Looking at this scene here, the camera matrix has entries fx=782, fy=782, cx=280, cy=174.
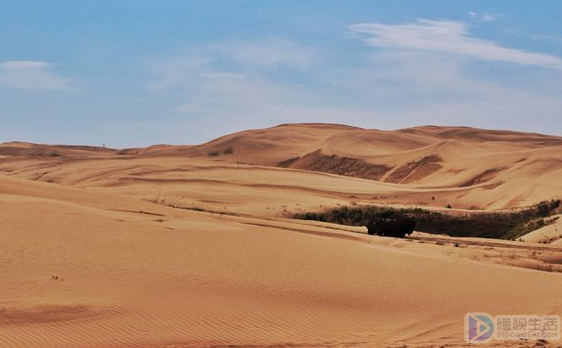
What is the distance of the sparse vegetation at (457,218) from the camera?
1204 inches

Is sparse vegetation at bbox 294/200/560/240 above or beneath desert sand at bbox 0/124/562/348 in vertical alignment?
above

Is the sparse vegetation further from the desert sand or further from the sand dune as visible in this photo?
the sand dune

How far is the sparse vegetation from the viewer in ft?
100

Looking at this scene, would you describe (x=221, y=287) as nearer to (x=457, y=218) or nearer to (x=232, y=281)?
(x=232, y=281)

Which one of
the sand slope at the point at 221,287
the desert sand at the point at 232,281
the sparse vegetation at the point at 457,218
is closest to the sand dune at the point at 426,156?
the sparse vegetation at the point at 457,218

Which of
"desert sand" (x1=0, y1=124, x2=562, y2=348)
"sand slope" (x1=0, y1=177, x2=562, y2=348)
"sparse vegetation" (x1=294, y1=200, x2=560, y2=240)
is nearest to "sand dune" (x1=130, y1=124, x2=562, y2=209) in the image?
"sparse vegetation" (x1=294, y1=200, x2=560, y2=240)

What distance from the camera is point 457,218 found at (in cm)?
3186

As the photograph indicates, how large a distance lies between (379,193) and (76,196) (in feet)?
68.8

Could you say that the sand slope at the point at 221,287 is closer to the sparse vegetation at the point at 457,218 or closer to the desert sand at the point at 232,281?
the desert sand at the point at 232,281

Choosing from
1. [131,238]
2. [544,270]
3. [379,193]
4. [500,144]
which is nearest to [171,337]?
[131,238]

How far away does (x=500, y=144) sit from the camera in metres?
74.5

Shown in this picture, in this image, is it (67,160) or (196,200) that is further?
(67,160)

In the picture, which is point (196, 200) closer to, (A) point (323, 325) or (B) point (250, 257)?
(B) point (250, 257)

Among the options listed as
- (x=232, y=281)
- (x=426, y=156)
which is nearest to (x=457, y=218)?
(x=232, y=281)
